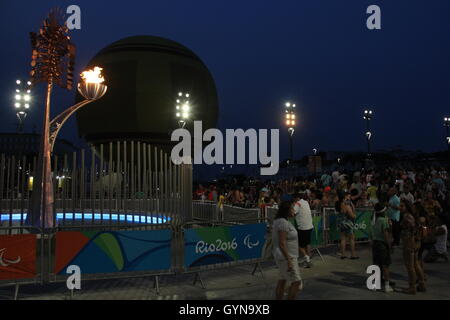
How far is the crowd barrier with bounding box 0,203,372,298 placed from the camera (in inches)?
307

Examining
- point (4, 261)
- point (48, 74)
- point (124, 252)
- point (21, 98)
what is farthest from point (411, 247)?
point (21, 98)

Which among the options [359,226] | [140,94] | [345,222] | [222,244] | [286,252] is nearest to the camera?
[286,252]

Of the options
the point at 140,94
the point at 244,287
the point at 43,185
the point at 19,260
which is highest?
the point at 140,94

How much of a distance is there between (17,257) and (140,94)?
3658 cm

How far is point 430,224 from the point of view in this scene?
10.0 metres

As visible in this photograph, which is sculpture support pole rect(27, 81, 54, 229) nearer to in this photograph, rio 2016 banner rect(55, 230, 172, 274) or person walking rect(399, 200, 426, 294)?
rio 2016 banner rect(55, 230, 172, 274)

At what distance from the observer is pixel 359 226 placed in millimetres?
13938

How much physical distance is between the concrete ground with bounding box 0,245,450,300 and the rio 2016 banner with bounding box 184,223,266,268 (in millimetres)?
561

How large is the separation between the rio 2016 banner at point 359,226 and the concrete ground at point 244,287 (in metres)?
2.37

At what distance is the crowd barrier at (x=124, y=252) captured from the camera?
779 centimetres

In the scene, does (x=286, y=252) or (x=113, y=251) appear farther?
(x=113, y=251)

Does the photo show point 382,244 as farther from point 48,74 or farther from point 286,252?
point 48,74

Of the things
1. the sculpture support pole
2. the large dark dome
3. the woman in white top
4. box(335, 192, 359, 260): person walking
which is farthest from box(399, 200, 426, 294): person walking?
the large dark dome
